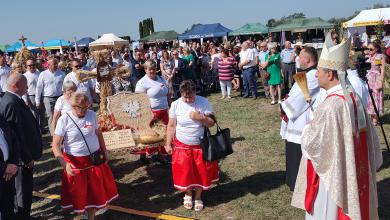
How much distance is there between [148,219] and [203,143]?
1.22 meters

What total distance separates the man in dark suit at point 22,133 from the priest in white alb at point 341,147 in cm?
337

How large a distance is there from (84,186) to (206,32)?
23.6 meters

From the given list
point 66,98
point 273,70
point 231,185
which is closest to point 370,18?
point 273,70

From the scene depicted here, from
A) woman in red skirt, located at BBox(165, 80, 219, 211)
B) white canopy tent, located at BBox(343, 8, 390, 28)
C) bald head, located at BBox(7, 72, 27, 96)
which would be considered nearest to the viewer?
bald head, located at BBox(7, 72, 27, 96)

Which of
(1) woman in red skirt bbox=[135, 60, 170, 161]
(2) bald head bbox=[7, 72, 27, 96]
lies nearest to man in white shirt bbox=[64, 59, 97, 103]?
(1) woman in red skirt bbox=[135, 60, 170, 161]

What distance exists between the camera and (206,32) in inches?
1081

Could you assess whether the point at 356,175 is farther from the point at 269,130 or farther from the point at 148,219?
the point at 269,130

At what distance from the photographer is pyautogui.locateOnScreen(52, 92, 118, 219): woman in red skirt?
185 inches

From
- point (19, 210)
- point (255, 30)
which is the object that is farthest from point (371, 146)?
point (255, 30)

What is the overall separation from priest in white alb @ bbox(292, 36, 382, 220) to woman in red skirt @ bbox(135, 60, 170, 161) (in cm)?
383

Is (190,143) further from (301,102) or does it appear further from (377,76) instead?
(377,76)

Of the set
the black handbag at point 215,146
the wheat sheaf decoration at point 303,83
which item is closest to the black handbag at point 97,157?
the black handbag at point 215,146

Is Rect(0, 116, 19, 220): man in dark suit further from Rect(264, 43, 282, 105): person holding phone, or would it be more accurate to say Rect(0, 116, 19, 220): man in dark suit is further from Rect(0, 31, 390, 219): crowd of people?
Rect(264, 43, 282, 105): person holding phone

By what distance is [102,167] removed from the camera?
4.97 meters
